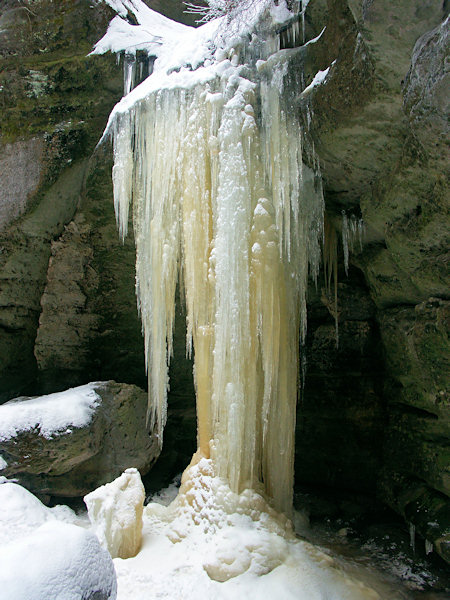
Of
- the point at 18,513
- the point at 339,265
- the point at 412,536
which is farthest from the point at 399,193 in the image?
the point at 18,513

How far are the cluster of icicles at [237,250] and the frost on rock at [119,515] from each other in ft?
2.21

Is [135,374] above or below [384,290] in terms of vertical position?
below

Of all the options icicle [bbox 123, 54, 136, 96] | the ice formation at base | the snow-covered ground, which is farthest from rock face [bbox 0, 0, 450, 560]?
the snow-covered ground

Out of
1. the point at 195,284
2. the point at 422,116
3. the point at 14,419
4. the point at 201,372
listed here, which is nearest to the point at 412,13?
the point at 422,116

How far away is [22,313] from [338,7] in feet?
15.1

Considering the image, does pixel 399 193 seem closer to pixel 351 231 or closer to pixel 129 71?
pixel 351 231

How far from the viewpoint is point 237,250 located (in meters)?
3.72

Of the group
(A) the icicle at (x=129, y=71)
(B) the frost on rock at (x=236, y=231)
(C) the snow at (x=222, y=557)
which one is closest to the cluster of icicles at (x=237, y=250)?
(B) the frost on rock at (x=236, y=231)

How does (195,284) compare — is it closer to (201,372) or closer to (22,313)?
(201,372)

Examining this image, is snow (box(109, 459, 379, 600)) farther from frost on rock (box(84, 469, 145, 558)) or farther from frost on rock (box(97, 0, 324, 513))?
frost on rock (box(97, 0, 324, 513))

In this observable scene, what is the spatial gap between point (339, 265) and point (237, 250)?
2086 millimetres

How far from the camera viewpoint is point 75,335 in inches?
237

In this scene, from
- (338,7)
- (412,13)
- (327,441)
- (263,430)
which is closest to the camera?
(412,13)

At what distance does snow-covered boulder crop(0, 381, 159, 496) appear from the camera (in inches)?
174
